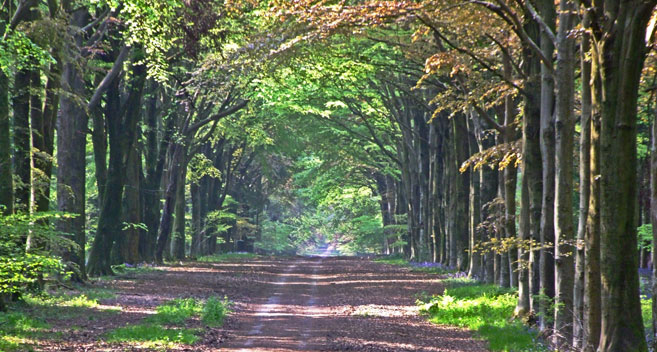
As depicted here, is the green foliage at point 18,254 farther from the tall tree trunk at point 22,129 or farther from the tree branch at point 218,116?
the tree branch at point 218,116

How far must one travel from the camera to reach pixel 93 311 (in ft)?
58.9

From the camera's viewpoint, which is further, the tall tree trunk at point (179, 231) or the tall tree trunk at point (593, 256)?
the tall tree trunk at point (179, 231)

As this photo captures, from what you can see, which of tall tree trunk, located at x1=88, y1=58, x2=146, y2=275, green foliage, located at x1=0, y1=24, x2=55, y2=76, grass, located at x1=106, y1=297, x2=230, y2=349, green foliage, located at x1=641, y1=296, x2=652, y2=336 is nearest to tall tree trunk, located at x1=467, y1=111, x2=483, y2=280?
green foliage, located at x1=641, y1=296, x2=652, y2=336

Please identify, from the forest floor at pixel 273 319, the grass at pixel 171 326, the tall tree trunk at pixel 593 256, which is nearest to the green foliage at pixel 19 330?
the forest floor at pixel 273 319

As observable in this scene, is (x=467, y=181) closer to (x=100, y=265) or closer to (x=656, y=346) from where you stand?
(x=100, y=265)

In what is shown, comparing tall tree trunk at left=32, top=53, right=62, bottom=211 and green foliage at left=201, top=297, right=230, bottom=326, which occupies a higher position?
tall tree trunk at left=32, top=53, right=62, bottom=211

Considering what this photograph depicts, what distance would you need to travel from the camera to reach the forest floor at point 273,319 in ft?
44.0

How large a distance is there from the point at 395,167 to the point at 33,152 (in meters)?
39.0

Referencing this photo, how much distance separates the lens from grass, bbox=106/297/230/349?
13.4m

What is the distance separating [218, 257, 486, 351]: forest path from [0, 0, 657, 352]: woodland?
2.36m

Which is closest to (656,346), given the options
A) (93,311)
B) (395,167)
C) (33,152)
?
(93,311)

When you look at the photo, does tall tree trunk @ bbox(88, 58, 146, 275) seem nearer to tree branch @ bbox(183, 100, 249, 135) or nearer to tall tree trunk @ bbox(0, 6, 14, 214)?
tree branch @ bbox(183, 100, 249, 135)

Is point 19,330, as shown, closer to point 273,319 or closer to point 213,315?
point 213,315

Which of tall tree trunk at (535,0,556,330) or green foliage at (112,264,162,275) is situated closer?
tall tree trunk at (535,0,556,330)
